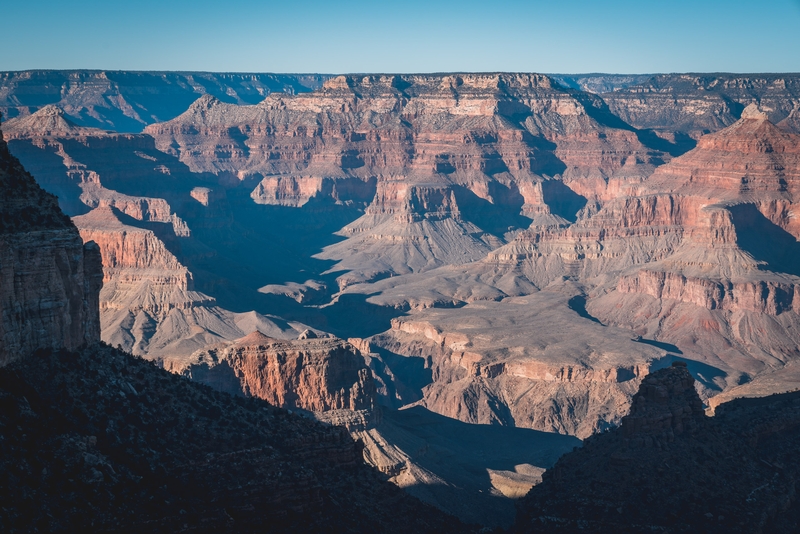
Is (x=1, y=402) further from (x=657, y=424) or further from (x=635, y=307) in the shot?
(x=635, y=307)

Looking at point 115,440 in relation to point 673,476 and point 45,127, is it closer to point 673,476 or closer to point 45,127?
point 673,476

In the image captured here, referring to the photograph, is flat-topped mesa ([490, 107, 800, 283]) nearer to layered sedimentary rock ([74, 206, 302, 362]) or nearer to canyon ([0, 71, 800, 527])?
canyon ([0, 71, 800, 527])

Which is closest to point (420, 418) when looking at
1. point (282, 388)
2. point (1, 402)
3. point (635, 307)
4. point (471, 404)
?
point (471, 404)

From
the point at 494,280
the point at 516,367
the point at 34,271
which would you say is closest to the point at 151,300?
the point at 516,367

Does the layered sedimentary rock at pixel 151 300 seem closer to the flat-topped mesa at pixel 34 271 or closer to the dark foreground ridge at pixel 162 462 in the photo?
the dark foreground ridge at pixel 162 462

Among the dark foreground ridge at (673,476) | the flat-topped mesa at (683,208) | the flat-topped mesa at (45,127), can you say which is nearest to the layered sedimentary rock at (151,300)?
the flat-topped mesa at (45,127)
